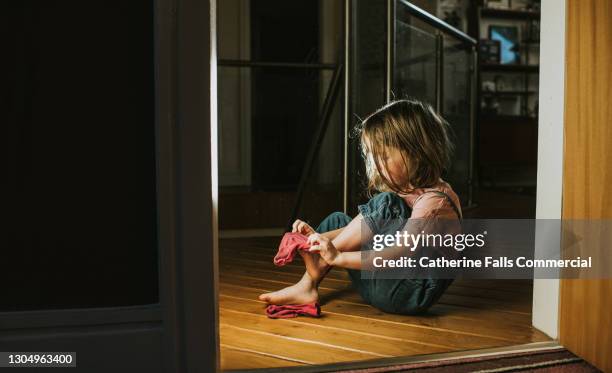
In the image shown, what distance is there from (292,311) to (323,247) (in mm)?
221

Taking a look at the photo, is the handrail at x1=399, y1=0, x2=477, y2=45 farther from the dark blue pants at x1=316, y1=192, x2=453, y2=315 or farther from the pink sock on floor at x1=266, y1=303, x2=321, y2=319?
the pink sock on floor at x1=266, y1=303, x2=321, y2=319

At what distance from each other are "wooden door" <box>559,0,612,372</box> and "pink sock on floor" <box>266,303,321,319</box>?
0.59 metres

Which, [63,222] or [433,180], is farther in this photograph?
[433,180]

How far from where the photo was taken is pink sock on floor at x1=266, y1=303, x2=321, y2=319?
1.44m

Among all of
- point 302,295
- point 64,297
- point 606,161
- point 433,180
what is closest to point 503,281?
point 433,180

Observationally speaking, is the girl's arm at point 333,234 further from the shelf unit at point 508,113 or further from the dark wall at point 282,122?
the shelf unit at point 508,113

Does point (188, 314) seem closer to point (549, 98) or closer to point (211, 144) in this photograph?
point (211, 144)

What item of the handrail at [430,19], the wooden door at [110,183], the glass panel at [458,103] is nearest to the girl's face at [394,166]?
the wooden door at [110,183]

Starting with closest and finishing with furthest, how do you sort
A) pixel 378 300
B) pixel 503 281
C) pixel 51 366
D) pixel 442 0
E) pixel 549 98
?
pixel 51 366 < pixel 549 98 < pixel 378 300 < pixel 503 281 < pixel 442 0

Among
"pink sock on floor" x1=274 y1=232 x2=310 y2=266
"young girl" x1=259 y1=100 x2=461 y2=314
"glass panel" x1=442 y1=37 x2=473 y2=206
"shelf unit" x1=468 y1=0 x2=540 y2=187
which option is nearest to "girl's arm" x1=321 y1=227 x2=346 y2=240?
"young girl" x1=259 y1=100 x2=461 y2=314

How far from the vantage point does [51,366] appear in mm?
898

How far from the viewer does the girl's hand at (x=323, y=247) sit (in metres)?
1.37

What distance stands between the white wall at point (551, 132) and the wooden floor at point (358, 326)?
0.29 ft

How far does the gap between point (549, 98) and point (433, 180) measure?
39cm
